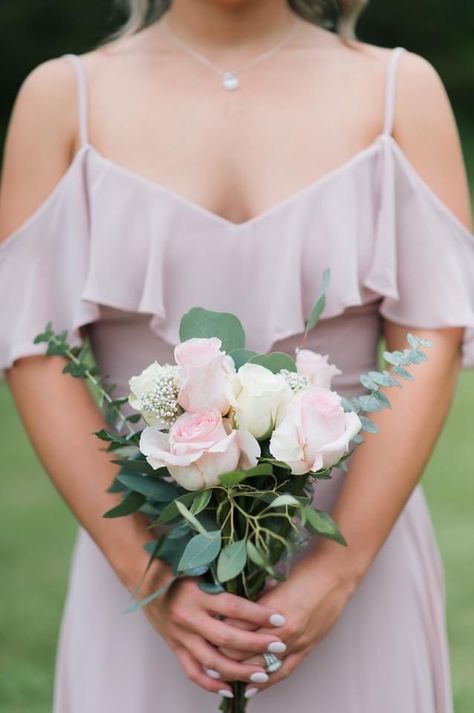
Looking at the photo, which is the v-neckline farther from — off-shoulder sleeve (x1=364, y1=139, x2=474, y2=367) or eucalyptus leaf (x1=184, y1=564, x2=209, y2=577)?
eucalyptus leaf (x1=184, y1=564, x2=209, y2=577)

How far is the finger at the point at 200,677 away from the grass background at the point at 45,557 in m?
2.46

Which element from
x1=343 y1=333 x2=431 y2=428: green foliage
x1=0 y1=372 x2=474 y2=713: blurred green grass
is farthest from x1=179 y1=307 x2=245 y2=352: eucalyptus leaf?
x1=0 y1=372 x2=474 y2=713: blurred green grass

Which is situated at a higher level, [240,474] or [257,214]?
[257,214]

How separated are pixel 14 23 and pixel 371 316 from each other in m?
14.8

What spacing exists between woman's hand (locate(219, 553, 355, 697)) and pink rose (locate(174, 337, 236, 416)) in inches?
16.1

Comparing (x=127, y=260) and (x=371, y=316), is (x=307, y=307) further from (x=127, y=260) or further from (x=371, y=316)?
(x=127, y=260)

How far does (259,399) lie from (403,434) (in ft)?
1.57

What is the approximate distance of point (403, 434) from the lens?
7.92ft

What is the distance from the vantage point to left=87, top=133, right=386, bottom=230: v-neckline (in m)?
2.43

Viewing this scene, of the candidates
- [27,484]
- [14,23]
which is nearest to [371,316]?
[27,484]

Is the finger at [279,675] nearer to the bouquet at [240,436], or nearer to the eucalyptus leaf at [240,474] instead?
the bouquet at [240,436]

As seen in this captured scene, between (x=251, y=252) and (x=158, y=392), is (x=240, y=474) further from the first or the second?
(x=251, y=252)

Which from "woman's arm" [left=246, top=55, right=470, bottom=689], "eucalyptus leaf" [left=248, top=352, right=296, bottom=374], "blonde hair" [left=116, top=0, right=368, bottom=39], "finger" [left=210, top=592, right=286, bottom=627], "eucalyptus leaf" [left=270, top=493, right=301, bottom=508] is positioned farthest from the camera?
A: "blonde hair" [left=116, top=0, right=368, bottom=39]

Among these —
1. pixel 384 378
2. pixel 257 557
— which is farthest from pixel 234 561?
pixel 384 378
